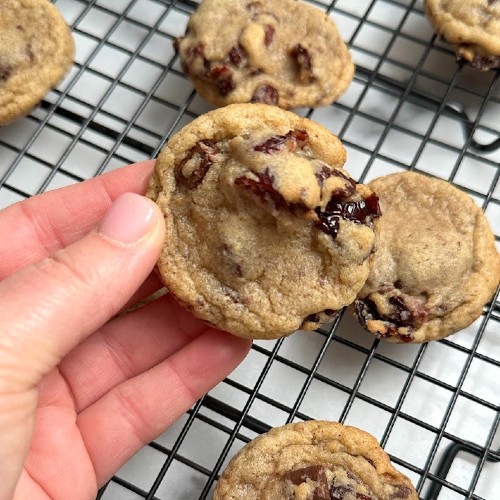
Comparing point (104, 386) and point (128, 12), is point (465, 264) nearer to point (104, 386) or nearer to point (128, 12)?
point (104, 386)

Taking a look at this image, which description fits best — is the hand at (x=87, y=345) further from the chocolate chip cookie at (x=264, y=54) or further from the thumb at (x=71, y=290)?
the chocolate chip cookie at (x=264, y=54)

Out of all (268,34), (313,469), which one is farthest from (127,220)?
(268,34)

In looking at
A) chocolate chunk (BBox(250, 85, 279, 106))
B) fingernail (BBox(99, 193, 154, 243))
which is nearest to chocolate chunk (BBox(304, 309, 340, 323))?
fingernail (BBox(99, 193, 154, 243))

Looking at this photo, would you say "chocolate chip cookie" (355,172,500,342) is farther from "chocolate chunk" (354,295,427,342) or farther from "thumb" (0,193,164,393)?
"thumb" (0,193,164,393)

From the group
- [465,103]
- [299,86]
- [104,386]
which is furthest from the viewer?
[465,103]

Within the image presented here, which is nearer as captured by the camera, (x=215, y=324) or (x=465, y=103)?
(x=215, y=324)

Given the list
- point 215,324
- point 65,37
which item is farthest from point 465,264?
point 65,37

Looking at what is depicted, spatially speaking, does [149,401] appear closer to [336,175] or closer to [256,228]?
[256,228]
